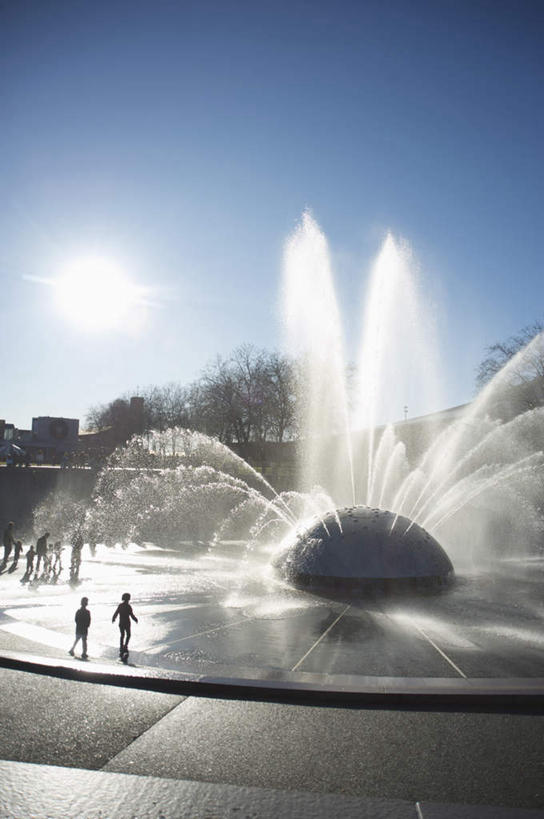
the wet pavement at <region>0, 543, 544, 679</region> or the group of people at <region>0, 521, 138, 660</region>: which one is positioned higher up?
the group of people at <region>0, 521, 138, 660</region>

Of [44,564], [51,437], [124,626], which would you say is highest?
[51,437]

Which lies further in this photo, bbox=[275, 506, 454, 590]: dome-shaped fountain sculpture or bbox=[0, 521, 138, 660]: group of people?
bbox=[275, 506, 454, 590]: dome-shaped fountain sculpture

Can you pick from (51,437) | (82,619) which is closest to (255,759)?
(82,619)

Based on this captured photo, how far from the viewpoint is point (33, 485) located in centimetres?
4059

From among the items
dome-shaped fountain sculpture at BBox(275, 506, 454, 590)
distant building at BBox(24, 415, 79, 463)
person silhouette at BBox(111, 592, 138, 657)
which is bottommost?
person silhouette at BBox(111, 592, 138, 657)

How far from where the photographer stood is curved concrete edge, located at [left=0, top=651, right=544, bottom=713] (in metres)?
6.50

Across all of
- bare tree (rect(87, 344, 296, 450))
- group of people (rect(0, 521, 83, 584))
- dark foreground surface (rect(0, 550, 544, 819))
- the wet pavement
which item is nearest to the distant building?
bare tree (rect(87, 344, 296, 450))

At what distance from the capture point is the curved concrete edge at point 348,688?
6.50 meters

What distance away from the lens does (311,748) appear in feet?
17.8

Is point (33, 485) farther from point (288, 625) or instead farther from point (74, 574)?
point (288, 625)

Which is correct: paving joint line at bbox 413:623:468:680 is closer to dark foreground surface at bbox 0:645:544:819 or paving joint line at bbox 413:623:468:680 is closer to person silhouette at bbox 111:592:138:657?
dark foreground surface at bbox 0:645:544:819

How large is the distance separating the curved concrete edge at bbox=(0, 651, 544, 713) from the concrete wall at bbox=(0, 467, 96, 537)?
31.5 meters

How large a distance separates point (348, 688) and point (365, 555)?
22.4 feet

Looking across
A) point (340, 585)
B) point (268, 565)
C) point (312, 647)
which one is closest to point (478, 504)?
point (268, 565)
